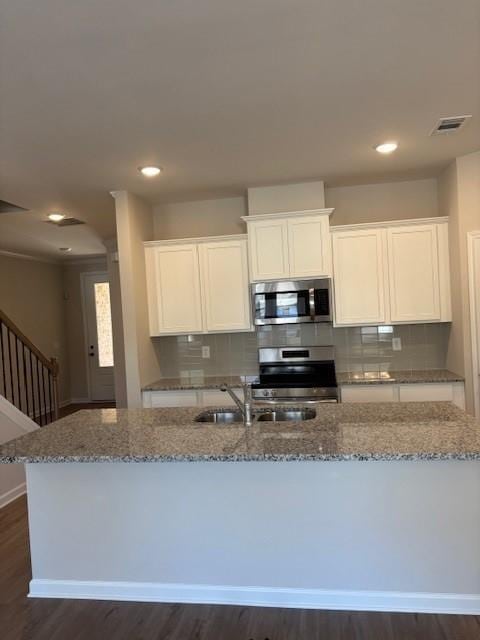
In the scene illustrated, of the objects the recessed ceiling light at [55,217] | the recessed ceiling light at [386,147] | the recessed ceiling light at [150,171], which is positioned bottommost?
the recessed ceiling light at [55,217]

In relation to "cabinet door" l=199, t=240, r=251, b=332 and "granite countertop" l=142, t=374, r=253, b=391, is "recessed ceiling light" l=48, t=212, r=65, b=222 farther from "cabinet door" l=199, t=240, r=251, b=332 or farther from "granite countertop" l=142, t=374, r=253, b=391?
"granite countertop" l=142, t=374, r=253, b=391

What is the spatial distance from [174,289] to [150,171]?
1.21m

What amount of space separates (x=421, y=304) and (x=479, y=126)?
154 centimetres

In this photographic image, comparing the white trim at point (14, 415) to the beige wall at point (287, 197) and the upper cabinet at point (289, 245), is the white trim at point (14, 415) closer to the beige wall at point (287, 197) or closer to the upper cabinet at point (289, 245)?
the upper cabinet at point (289, 245)

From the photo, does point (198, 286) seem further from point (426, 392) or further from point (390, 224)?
point (426, 392)

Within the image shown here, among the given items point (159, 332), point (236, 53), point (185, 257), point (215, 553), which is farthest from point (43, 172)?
point (215, 553)

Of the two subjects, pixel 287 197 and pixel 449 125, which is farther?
pixel 287 197

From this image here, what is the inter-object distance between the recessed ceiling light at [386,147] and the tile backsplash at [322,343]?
170 centimetres

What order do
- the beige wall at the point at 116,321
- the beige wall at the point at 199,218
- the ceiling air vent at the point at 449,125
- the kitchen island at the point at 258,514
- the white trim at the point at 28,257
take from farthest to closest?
the white trim at the point at 28,257
the beige wall at the point at 116,321
the beige wall at the point at 199,218
the ceiling air vent at the point at 449,125
the kitchen island at the point at 258,514

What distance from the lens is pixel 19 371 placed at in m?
6.37

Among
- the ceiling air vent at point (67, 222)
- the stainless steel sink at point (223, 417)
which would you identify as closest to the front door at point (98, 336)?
the ceiling air vent at point (67, 222)

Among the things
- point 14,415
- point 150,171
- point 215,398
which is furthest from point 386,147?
point 14,415

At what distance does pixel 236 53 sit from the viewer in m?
2.14

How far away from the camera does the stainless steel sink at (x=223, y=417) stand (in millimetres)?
2885
